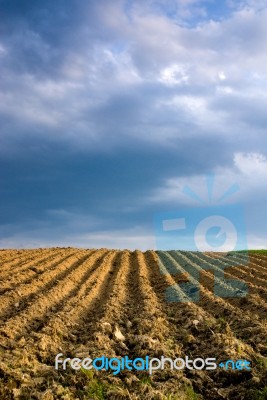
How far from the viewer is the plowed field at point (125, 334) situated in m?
6.54

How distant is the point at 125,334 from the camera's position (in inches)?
363

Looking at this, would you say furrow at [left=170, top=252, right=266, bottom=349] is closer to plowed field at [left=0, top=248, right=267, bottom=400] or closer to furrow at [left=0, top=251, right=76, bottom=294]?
plowed field at [left=0, top=248, right=267, bottom=400]

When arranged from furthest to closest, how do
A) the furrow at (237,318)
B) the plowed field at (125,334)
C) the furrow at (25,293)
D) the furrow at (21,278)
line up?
the furrow at (21,278) < the furrow at (25,293) < the furrow at (237,318) < the plowed field at (125,334)

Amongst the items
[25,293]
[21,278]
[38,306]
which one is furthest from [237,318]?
[21,278]

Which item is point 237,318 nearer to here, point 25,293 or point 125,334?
point 125,334

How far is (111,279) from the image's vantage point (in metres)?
17.5

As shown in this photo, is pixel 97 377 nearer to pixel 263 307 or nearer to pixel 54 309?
pixel 54 309

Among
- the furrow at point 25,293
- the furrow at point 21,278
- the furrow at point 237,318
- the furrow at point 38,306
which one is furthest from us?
the furrow at point 21,278

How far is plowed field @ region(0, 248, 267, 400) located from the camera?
6535 millimetres

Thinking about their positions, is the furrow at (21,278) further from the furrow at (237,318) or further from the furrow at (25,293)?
the furrow at (237,318)

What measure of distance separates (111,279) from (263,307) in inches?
283

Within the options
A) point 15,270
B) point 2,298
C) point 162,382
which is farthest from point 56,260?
point 162,382

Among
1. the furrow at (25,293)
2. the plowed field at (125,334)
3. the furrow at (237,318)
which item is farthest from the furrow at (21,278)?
the furrow at (237,318)

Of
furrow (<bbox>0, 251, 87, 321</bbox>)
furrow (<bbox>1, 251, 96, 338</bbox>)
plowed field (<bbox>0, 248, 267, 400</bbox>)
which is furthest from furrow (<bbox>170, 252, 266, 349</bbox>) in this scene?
furrow (<bbox>0, 251, 87, 321</bbox>)
